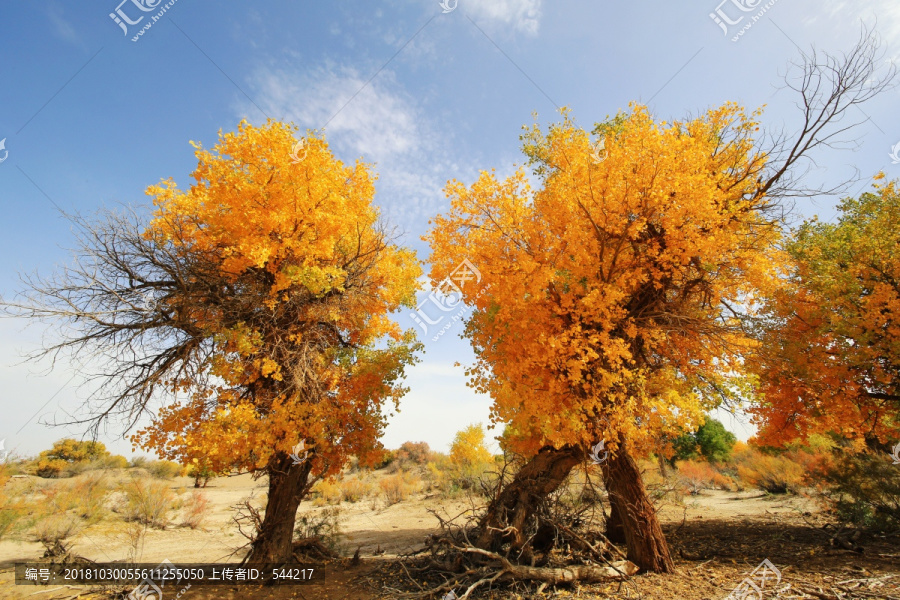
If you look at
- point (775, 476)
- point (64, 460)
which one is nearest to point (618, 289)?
point (775, 476)

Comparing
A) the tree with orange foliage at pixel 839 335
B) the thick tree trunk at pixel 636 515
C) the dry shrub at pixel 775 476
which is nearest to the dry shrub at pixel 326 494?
the thick tree trunk at pixel 636 515

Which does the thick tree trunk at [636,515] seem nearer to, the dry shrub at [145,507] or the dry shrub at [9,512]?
the dry shrub at [145,507]

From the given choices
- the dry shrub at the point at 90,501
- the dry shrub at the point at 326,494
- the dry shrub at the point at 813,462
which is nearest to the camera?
the dry shrub at the point at 813,462

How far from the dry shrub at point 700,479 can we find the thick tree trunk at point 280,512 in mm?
21053

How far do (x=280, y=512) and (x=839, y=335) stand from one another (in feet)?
43.9

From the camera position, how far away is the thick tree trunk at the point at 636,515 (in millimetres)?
7328

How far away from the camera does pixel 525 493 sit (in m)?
8.23

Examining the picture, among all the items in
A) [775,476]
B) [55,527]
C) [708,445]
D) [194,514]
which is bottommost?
[708,445]

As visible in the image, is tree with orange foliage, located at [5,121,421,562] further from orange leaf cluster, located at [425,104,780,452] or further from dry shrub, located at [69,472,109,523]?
dry shrub, located at [69,472,109,523]

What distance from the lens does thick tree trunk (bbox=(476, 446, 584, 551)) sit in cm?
796

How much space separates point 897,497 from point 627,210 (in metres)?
9.58

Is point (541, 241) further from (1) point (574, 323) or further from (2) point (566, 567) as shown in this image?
(2) point (566, 567)

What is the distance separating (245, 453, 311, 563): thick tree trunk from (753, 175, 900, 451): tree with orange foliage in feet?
35.0
